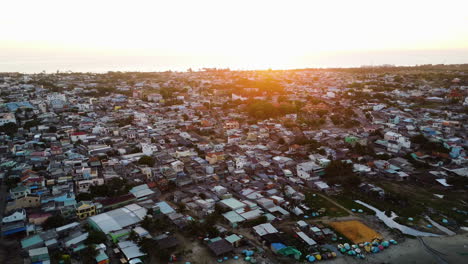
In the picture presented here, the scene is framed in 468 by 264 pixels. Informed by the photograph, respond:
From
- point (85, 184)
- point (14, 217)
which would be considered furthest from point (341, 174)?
point (14, 217)

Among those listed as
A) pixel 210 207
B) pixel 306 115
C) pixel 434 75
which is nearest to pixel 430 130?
pixel 306 115

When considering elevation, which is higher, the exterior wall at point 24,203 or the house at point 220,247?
the exterior wall at point 24,203

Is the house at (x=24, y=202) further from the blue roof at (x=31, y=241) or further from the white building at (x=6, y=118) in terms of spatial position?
the white building at (x=6, y=118)

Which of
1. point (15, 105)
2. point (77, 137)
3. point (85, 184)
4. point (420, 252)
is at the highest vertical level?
point (15, 105)

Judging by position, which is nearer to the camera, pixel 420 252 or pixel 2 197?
pixel 420 252

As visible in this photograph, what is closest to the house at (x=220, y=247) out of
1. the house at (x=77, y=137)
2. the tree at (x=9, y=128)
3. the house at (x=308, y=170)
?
the house at (x=308, y=170)

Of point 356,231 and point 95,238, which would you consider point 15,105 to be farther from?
point 356,231

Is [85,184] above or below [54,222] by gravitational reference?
above
